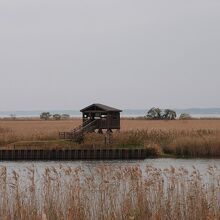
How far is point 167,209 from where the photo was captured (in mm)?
15766

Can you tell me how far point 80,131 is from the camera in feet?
171

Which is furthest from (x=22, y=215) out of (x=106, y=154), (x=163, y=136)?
(x=163, y=136)

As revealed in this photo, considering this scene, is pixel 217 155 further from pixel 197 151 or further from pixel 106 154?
pixel 106 154

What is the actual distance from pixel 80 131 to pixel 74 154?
5.03 m

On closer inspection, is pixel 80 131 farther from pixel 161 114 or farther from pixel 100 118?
pixel 161 114

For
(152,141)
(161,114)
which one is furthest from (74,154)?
(161,114)

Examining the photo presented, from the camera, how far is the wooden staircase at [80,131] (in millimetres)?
51781

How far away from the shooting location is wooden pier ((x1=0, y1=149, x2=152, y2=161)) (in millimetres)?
46812

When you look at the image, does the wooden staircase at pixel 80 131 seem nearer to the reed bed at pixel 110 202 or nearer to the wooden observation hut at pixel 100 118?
the wooden observation hut at pixel 100 118

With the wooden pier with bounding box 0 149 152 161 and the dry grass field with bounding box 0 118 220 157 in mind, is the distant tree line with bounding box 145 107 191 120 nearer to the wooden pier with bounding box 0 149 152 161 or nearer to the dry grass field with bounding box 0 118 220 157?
the dry grass field with bounding box 0 118 220 157

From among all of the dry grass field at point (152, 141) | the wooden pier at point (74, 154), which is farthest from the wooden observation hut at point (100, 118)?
the wooden pier at point (74, 154)

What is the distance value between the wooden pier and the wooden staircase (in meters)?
4.21

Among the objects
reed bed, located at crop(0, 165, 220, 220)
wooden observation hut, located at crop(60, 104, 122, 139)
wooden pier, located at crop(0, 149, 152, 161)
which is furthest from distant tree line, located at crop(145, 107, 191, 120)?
reed bed, located at crop(0, 165, 220, 220)

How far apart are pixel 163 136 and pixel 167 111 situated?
80.5 meters
